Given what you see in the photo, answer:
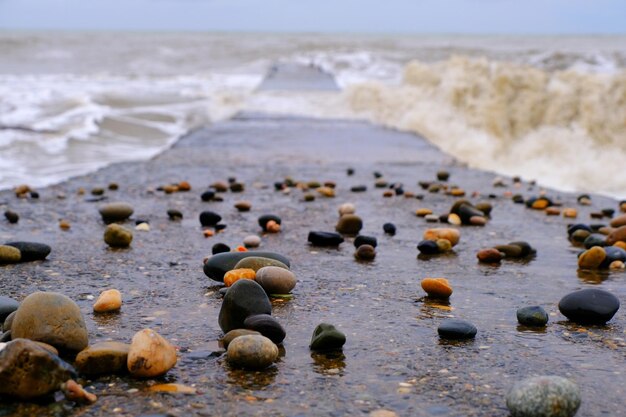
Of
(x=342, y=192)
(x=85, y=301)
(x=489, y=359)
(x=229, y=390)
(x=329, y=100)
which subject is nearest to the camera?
(x=229, y=390)

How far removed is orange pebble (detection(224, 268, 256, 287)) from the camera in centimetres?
255

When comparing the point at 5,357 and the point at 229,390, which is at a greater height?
the point at 5,357

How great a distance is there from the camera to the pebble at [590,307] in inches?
91.3

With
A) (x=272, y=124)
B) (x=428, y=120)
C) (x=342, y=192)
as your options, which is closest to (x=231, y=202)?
(x=342, y=192)

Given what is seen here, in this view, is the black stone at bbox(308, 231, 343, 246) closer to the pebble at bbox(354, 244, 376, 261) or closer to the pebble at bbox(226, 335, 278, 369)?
the pebble at bbox(354, 244, 376, 261)

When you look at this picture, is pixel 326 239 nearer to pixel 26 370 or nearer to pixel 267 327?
pixel 267 327

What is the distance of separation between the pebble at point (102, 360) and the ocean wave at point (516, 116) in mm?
7091

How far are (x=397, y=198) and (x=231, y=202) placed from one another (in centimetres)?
116

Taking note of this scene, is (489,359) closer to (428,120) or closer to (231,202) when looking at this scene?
Result: (231,202)

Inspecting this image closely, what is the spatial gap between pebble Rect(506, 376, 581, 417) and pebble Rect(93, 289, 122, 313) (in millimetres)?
1353

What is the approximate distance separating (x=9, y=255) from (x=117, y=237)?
1.76 ft

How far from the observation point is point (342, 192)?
5.31m

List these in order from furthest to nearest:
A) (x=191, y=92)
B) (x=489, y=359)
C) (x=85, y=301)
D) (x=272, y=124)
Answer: (x=191, y=92)
(x=272, y=124)
(x=85, y=301)
(x=489, y=359)

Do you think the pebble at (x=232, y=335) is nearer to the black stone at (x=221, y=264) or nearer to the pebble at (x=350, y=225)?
the black stone at (x=221, y=264)
